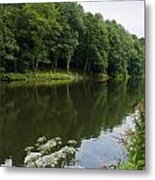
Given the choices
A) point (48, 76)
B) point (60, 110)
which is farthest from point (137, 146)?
point (48, 76)

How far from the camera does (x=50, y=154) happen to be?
2502mm

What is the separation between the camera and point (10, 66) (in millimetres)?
2570

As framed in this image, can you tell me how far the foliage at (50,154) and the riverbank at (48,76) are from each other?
0.94 feet

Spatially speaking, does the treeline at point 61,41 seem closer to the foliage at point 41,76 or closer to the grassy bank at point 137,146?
the foliage at point 41,76

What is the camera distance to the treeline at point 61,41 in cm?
249

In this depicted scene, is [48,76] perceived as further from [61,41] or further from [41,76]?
[61,41]

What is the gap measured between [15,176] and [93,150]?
0.41m

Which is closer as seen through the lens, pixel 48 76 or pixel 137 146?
pixel 137 146

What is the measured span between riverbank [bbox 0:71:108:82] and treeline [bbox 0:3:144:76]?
24 millimetres

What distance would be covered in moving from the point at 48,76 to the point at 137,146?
54 cm

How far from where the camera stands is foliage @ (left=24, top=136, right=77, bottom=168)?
8.15 feet

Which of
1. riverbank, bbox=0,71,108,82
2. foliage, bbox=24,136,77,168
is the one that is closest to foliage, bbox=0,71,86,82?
riverbank, bbox=0,71,108,82

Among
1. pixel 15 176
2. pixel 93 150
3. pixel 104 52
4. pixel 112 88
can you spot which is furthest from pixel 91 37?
pixel 15 176

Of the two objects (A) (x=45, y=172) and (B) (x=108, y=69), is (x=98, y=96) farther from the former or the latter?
(A) (x=45, y=172)
